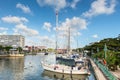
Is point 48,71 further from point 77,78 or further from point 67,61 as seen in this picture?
point 67,61

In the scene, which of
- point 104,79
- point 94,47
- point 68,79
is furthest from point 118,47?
point 104,79

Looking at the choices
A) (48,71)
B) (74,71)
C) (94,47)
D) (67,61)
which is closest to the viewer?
(74,71)

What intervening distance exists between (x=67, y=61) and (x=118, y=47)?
50.9m

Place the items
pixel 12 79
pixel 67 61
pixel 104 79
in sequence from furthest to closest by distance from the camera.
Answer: pixel 67 61
pixel 12 79
pixel 104 79

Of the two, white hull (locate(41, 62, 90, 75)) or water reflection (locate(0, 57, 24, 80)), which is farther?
white hull (locate(41, 62, 90, 75))

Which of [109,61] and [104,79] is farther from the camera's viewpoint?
[109,61]

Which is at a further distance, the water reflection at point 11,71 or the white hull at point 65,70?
the white hull at point 65,70

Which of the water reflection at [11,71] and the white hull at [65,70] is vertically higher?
the white hull at [65,70]

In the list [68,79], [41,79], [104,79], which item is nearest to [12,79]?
[41,79]

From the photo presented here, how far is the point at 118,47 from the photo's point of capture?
140375mm

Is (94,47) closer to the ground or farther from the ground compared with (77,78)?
farther from the ground

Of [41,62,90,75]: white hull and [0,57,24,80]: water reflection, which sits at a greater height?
[41,62,90,75]: white hull

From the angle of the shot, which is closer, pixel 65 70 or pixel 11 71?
pixel 65 70

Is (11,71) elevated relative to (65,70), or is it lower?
lower
